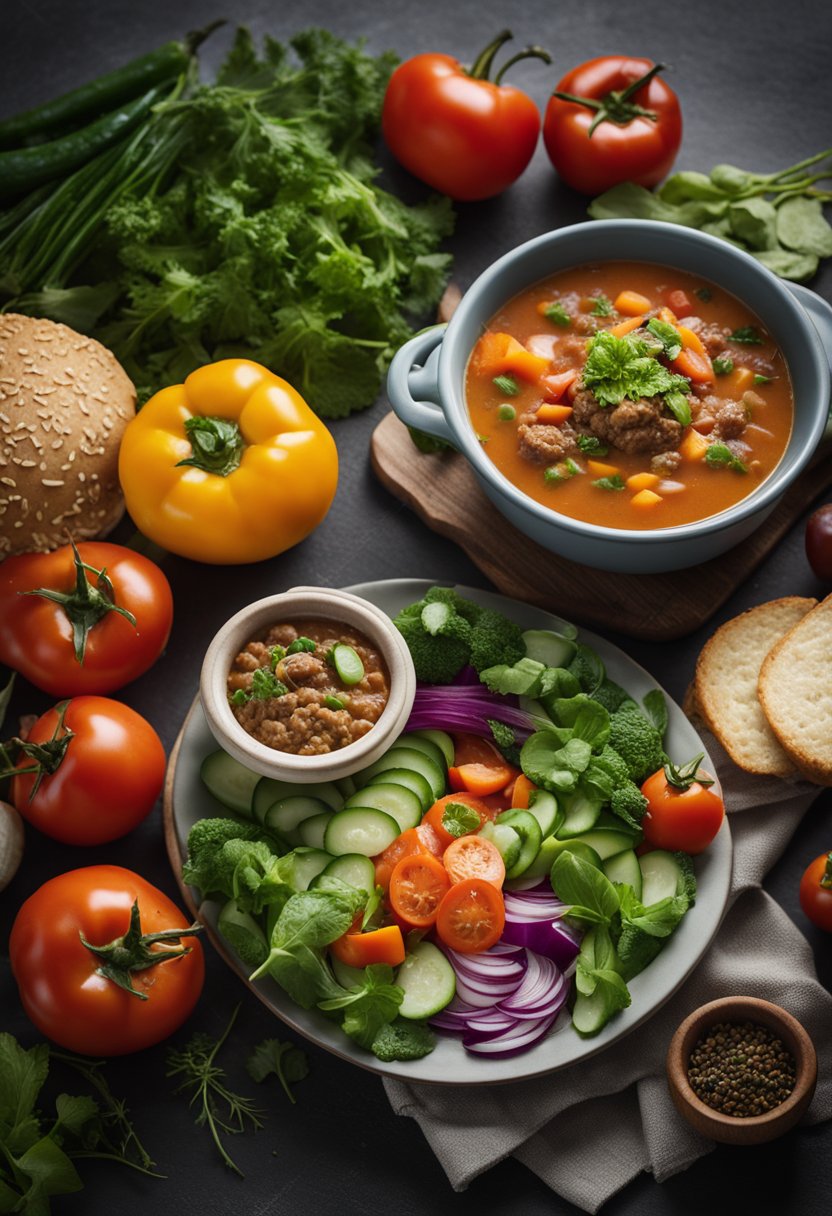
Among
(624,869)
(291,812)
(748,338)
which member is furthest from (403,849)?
(748,338)

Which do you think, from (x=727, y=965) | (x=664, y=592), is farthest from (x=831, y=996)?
(x=664, y=592)

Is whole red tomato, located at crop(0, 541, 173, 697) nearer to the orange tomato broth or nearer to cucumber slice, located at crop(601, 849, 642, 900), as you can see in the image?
the orange tomato broth

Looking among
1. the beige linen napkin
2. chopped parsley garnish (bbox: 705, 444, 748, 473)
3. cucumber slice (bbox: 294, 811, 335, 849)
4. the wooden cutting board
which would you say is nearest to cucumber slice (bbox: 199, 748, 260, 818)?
cucumber slice (bbox: 294, 811, 335, 849)

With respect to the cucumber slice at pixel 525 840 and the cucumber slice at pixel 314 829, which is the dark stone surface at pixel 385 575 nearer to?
the cucumber slice at pixel 314 829

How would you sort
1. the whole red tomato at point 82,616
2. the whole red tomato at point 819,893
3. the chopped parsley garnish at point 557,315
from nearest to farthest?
the whole red tomato at point 819,893, the whole red tomato at point 82,616, the chopped parsley garnish at point 557,315

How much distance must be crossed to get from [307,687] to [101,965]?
3.44 feet

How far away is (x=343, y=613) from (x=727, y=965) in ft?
5.42

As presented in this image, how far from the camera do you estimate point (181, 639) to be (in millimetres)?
4742

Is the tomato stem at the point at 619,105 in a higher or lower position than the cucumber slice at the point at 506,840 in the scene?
higher

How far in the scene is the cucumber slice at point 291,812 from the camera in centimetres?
418

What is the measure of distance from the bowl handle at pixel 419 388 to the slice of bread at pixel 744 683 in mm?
1153

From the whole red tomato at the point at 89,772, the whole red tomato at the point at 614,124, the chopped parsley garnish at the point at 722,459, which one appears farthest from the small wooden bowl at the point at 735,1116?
the whole red tomato at the point at 614,124

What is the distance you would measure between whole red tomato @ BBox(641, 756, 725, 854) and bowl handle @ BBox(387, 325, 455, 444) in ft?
4.21

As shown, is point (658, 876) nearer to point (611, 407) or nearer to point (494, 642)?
point (494, 642)
